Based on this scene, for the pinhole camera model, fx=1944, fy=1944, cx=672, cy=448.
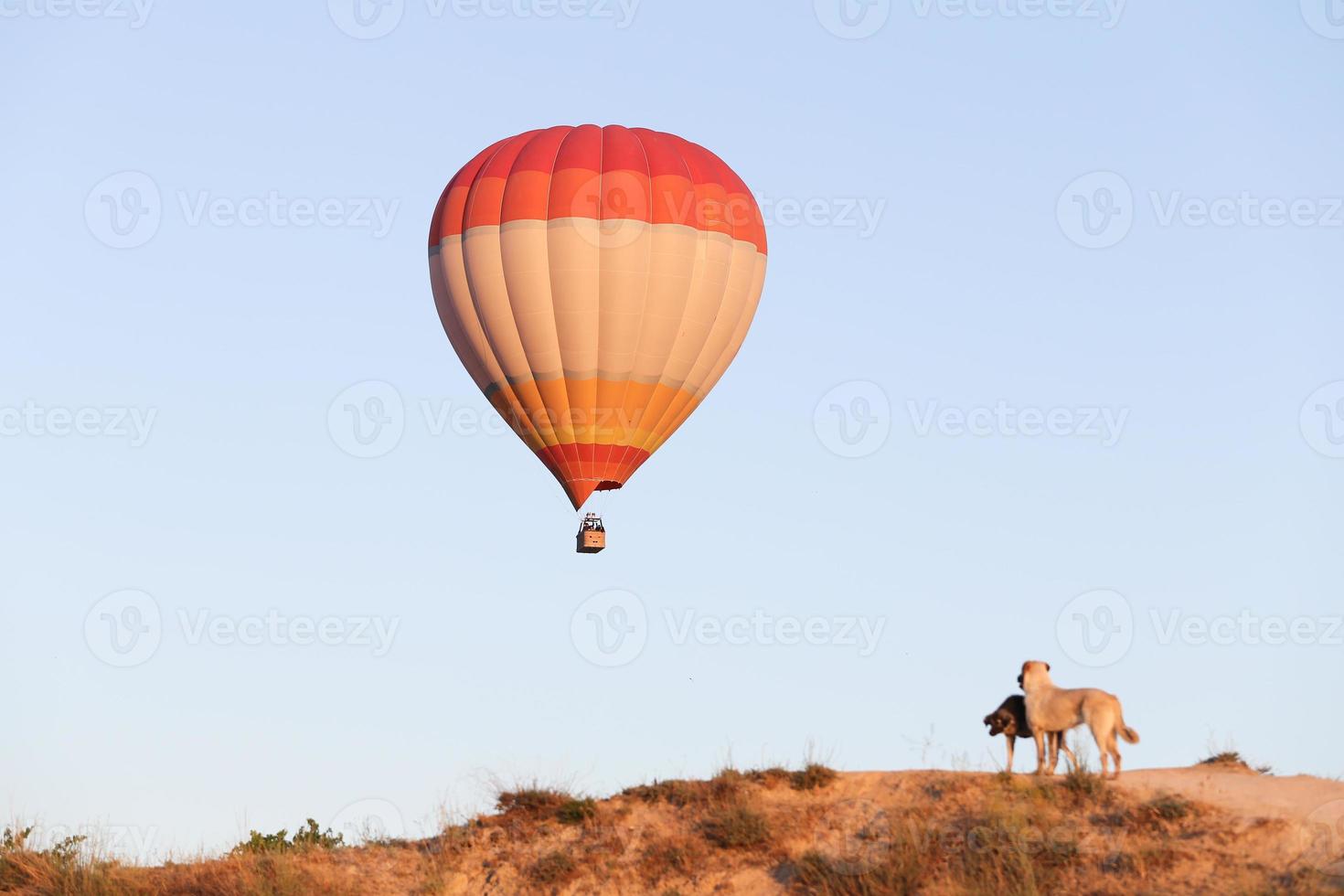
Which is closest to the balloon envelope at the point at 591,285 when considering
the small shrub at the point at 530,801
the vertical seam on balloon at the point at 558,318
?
the vertical seam on balloon at the point at 558,318

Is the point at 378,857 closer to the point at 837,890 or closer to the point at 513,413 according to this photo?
the point at 837,890

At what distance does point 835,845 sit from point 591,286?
693 inches

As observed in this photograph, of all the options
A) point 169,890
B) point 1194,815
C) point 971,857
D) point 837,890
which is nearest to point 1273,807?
point 1194,815

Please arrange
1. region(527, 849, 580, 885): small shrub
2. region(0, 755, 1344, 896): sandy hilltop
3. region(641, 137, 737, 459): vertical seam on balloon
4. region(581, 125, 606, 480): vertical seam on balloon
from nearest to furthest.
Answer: region(0, 755, 1344, 896): sandy hilltop → region(527, 849, 580, 885): small shrub → region(581, 125, 606, 480): vertical seam on balloon → region(641, 137, 737, 459): vertical seam on balloon

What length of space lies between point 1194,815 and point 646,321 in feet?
63.9

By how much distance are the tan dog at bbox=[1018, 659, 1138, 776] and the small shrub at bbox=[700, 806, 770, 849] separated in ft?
13.8

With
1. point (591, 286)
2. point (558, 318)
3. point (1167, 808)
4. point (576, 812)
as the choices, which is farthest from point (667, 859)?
point (591, 286)

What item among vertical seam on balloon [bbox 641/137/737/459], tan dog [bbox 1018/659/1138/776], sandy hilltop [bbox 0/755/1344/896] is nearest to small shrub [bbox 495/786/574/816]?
sandy hilltop [bbox 0/755/1344/896]

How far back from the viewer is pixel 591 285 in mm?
42688

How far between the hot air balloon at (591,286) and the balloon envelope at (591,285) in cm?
3

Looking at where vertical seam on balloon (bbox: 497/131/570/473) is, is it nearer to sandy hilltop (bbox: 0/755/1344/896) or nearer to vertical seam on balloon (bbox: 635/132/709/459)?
vertical seam on balloon (bbox: 635/132/709/459)

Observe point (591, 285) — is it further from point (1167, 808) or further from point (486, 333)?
point (1167, 808)

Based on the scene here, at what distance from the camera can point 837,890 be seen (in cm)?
2723

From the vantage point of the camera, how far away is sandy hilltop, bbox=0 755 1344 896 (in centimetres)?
2631
